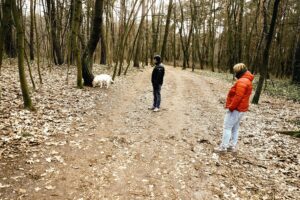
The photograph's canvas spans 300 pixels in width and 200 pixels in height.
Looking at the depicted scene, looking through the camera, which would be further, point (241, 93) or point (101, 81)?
point (101, 81)

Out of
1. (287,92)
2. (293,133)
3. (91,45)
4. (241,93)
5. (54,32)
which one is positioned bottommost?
(293,133)

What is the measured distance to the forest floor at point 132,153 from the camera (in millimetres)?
5020

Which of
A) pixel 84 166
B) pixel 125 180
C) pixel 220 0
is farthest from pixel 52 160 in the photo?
pixel 220 0

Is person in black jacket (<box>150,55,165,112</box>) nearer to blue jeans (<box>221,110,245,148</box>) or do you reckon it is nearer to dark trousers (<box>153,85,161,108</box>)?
dark trousers (<box>153,85,161,108</box>)

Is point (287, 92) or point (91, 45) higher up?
point (91, 45)

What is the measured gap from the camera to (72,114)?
9.08m

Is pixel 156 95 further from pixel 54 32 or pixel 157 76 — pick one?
pixel 54 32

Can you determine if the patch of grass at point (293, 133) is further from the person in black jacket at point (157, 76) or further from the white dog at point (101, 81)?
the white dog at point (101, 81)

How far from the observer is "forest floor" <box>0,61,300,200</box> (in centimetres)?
502

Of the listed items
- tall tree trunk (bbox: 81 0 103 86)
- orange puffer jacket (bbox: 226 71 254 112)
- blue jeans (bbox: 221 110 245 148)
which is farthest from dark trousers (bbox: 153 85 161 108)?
tall tree trunk (bbox: 81 0 103 86)

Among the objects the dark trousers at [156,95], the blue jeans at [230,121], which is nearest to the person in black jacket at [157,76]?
the dark trousers at [156,95]

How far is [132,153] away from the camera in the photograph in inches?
257

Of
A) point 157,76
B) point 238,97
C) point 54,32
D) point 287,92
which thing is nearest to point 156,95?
point 157,76

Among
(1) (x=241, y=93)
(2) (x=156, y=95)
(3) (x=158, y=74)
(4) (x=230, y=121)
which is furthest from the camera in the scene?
(2) (x=156, y=95)
